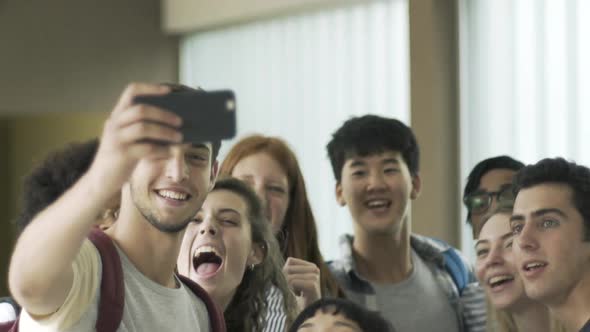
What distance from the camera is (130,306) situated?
7.07ft

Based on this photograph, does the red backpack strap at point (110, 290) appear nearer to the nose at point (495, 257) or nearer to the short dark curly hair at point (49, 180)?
the short dark curly hair at point (49, 180)

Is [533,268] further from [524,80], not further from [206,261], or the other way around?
[524,80]

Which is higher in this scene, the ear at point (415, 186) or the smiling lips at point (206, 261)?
the ear at point (415, 186)

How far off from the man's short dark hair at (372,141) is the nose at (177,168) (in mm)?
1524

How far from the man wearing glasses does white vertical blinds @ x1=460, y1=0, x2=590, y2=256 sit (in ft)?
4.48

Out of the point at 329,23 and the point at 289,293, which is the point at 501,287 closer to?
the point at 289,293

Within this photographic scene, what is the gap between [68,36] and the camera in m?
6.95

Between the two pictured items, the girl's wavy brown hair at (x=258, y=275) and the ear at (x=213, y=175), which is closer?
the ear at (x=213, y=175)

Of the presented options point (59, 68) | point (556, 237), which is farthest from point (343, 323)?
point (59, 68)

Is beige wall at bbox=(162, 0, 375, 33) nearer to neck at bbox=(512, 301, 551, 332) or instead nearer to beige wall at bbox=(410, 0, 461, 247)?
beige wall at bbox=(410, 0, 461, 247)

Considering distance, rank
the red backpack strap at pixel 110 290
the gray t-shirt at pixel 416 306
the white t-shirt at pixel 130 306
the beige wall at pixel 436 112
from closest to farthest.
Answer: the white t-shirt at pixel 130 306 → the red backpack strap at pixel 110 290 → the gray t-shirt at pixel 416 306 → the beige wall at pixel 436 112

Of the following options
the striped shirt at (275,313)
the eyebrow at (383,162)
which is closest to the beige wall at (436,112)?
the eyebrow at (383,162)

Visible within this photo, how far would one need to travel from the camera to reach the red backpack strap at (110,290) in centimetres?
205

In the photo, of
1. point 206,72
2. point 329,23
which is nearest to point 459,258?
point 329,23
